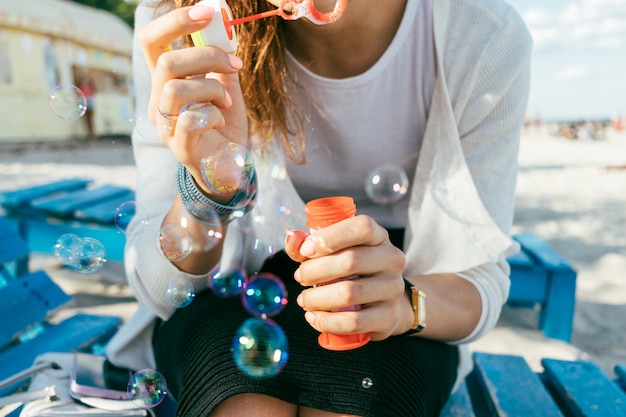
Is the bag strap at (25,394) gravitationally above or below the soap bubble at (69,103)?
below

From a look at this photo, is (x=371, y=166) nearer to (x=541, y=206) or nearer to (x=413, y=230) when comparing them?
(x=413, y=230)

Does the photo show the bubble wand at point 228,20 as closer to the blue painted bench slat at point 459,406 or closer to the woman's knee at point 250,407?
the woman's knee at point 250,407

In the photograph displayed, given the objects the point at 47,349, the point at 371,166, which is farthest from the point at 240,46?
the point at 47,349

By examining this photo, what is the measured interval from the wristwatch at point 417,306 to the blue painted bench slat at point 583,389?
560 mm

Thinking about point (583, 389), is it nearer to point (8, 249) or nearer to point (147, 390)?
point (147, 390)

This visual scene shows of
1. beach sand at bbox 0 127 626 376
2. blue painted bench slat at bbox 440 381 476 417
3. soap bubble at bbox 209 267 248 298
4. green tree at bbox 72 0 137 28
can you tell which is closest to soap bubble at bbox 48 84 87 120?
beach sand at bbox 0 127 626 376

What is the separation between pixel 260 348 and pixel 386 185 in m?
0.49

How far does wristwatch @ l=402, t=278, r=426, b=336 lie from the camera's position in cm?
89

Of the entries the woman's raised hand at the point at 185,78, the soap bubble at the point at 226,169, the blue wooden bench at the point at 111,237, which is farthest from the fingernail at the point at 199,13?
the blue wooden bench at the point at 111,237

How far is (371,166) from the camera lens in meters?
1.20

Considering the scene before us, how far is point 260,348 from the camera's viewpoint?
81 centimetres

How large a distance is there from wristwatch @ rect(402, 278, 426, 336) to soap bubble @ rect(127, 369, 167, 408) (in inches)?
19.5

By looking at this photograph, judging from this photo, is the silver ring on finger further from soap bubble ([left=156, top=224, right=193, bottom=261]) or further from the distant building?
the distant building

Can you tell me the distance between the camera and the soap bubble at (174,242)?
3.16ft
